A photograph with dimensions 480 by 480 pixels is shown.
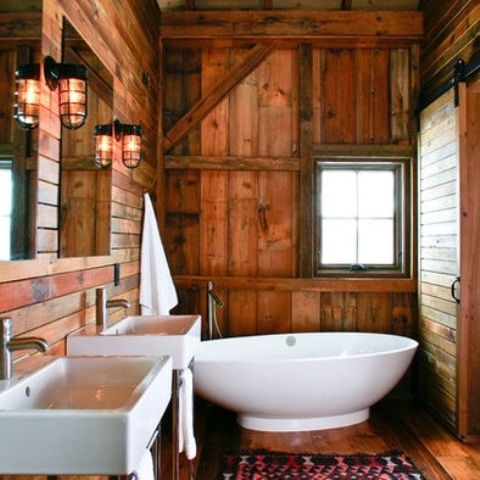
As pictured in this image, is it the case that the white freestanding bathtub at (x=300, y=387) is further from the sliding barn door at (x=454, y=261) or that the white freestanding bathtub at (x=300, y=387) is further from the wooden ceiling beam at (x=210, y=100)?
the wooden ceiling beam at (x=210, y=100)

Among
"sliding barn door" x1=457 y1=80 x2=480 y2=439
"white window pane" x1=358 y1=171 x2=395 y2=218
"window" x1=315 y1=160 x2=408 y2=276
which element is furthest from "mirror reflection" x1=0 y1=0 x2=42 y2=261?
"white window pane" x1=358 y1=171 x2=395 y2=218

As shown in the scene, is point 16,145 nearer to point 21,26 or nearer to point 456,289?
point 21,26

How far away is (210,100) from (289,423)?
2547mm

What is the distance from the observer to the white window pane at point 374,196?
3.76 meters

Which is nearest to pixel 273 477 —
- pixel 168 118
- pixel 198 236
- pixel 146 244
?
pixel 146 244

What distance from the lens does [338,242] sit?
3.76 meters

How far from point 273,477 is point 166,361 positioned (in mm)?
1333

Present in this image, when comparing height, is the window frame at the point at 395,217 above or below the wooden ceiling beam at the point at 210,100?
below

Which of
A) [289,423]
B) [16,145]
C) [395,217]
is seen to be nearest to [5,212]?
[16,145]

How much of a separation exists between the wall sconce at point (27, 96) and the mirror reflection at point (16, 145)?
19mm

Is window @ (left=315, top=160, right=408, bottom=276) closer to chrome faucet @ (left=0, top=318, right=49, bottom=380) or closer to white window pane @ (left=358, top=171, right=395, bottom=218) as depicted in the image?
white window pane @ (left=358, top=171, right=395, bottom=218)

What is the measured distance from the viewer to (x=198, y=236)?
145 inches

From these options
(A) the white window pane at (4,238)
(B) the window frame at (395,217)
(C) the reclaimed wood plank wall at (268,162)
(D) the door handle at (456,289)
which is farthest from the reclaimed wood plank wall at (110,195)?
(D) the door handle at (456,289)

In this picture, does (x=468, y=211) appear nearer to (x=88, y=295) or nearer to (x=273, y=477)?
(x=273, y=477)
